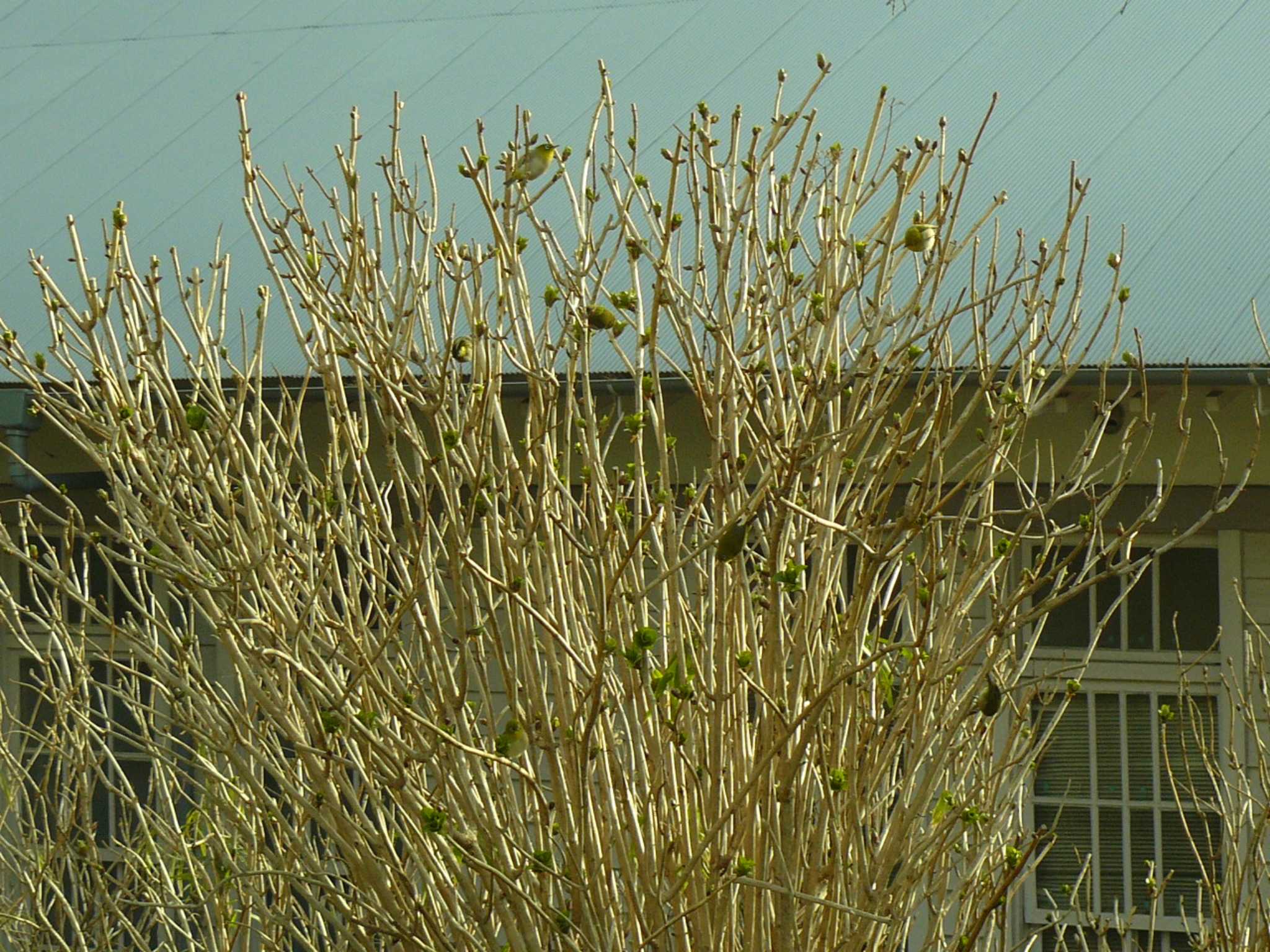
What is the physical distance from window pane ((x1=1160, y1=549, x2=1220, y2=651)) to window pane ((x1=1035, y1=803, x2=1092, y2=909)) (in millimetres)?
698

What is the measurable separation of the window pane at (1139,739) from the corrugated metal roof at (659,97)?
4.46 feet

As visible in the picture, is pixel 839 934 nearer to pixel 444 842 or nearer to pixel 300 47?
pixel 444 842

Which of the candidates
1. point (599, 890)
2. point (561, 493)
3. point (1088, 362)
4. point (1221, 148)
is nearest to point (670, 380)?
point (1088, 362)

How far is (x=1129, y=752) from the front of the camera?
566cm

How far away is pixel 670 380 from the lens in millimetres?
5102

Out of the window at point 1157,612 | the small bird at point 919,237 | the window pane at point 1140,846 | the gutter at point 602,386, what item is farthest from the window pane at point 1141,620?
the small bird at point 919,237

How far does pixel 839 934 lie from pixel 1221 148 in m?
4.56

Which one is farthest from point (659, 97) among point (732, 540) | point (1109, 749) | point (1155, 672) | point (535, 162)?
point (732, 540)

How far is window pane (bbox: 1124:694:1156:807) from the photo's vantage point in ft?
18.5

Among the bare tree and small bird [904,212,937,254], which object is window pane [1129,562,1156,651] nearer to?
the bare tree

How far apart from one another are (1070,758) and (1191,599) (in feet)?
2.35

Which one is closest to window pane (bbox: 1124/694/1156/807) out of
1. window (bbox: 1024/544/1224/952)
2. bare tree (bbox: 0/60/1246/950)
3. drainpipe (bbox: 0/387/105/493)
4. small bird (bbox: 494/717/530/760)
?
window (bbox: 1024/544/1224/952)

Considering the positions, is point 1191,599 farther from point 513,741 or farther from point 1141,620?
point 513,741

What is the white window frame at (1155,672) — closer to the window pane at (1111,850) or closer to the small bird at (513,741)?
the window pane at (1111,850)
